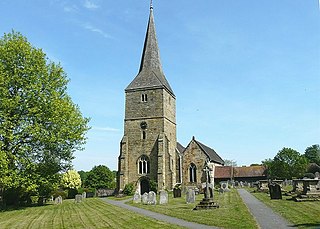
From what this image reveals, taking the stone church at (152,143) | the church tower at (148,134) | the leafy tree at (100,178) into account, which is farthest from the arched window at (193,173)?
the leafy tree at (100,178)

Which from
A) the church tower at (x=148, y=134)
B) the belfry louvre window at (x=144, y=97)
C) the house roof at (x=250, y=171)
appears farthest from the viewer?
the house roof at (x=250, y=171)

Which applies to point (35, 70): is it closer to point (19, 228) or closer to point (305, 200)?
point (19, 228)

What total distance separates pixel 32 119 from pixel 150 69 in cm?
2502

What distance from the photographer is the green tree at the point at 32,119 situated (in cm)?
2238

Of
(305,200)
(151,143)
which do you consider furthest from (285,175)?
(305,200)

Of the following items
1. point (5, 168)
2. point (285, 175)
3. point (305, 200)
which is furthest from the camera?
point (285, 175)

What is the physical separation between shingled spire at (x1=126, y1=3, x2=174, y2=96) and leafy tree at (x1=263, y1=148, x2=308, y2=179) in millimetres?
25423

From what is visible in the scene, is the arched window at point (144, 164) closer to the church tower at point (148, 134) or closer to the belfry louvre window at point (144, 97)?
the church tower at point (148, 134)

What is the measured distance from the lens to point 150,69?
152ft

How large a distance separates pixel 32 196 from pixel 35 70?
40.6ft

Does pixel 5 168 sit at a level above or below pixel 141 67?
below

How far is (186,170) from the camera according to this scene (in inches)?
1737

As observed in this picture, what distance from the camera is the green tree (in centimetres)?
2238

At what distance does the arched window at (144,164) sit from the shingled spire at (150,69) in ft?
31.5
